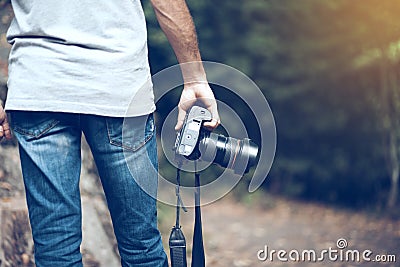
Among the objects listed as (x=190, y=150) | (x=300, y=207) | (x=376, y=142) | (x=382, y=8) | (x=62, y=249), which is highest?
(x=382, y=8)

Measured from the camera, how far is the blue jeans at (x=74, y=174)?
223 centimetres

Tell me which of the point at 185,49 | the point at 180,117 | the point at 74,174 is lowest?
the point at 74,174

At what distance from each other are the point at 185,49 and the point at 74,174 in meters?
0.50

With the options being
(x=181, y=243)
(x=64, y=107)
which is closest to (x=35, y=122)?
(x=64, y=107)

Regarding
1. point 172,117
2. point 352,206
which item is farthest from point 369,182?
point 172,117

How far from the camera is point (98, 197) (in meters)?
4.11

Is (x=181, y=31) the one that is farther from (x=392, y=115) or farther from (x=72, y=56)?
(x=392, y=115)

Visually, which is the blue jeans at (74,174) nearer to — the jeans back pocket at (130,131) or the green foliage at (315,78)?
the jeans back pocket at (130,131)

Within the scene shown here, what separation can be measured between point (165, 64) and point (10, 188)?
2.02 metres

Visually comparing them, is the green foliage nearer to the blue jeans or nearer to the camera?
the camera

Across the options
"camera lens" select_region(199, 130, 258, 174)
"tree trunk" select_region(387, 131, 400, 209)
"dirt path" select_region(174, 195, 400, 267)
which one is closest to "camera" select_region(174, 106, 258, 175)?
"camera lens" select_region(199, 130, 258, 174)

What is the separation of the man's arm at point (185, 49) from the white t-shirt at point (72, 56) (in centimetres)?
20

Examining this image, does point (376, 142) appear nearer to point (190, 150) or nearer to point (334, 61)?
point (334, 61)

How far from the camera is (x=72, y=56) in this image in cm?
216
